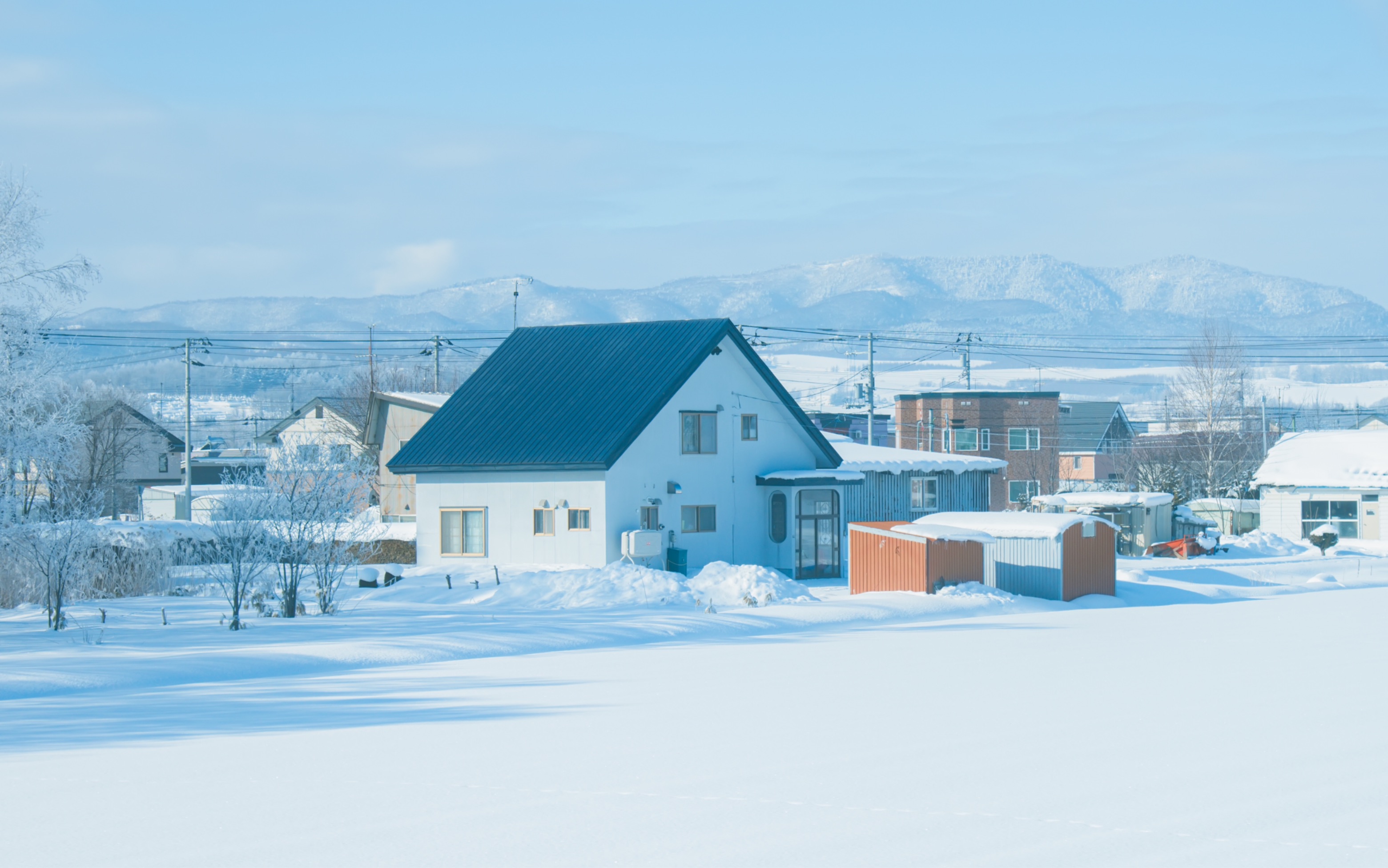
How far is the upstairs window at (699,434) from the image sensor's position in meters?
38.9

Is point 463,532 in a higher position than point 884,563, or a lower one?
higher

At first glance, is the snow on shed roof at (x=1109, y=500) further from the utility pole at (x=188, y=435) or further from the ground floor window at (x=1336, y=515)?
the utility pole at (x=188, y=435)

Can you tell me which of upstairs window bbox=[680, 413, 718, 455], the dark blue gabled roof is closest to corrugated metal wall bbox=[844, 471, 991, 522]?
the dark blue gabled roof

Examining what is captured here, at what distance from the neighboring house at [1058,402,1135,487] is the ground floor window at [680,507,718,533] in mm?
51684

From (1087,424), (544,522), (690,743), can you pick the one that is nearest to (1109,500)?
(544,522)

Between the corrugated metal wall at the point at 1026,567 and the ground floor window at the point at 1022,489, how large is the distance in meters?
49.3

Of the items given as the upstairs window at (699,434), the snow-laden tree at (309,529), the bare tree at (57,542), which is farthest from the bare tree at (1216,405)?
the bare tree at (57,542)

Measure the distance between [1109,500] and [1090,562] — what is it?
892 inches

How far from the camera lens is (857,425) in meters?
109

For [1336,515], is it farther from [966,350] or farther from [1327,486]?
[966,350]

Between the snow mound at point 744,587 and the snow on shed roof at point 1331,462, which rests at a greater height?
the snow on shed roof at point 1331,462


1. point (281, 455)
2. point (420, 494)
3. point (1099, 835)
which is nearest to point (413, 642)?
point (281, 455)

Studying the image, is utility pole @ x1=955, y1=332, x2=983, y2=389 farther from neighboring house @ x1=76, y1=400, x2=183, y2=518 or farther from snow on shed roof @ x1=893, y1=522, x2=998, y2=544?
snow on shed roof @ x1=893, y1=522, x2=998, y2=544

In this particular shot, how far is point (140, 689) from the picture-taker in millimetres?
17500
